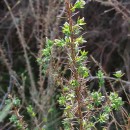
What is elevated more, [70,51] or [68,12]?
[68,12]

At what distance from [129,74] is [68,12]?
1.67 meters

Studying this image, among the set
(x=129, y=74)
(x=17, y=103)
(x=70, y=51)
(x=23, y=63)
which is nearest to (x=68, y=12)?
(x=70, y=51)

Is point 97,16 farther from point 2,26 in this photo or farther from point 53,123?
point 53,123

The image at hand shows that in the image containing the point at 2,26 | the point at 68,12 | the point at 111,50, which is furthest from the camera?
the point at 2,26

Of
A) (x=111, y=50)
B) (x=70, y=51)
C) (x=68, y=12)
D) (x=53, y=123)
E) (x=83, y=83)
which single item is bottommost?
(x=53, y=123)

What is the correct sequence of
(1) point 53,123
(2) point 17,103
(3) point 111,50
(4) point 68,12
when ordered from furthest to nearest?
(3) point 111,50
(1) point 53,123
(2) point 17,103
(4) point 68,12

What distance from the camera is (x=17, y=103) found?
1.54 metres

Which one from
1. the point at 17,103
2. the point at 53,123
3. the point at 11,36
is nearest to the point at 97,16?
the point at 11,36

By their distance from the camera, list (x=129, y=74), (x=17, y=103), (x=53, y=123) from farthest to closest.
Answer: (x=129, y=74) → (x=53, y=123) → (x=17, y=103)

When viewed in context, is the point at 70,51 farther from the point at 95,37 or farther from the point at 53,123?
the point at 95,37

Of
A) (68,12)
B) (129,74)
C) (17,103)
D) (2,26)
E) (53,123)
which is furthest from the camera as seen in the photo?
(2,26)

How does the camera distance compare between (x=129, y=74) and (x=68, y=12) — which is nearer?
(x=68, y=12)

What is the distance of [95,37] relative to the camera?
325 cm

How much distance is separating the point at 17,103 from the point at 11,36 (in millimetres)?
1999
